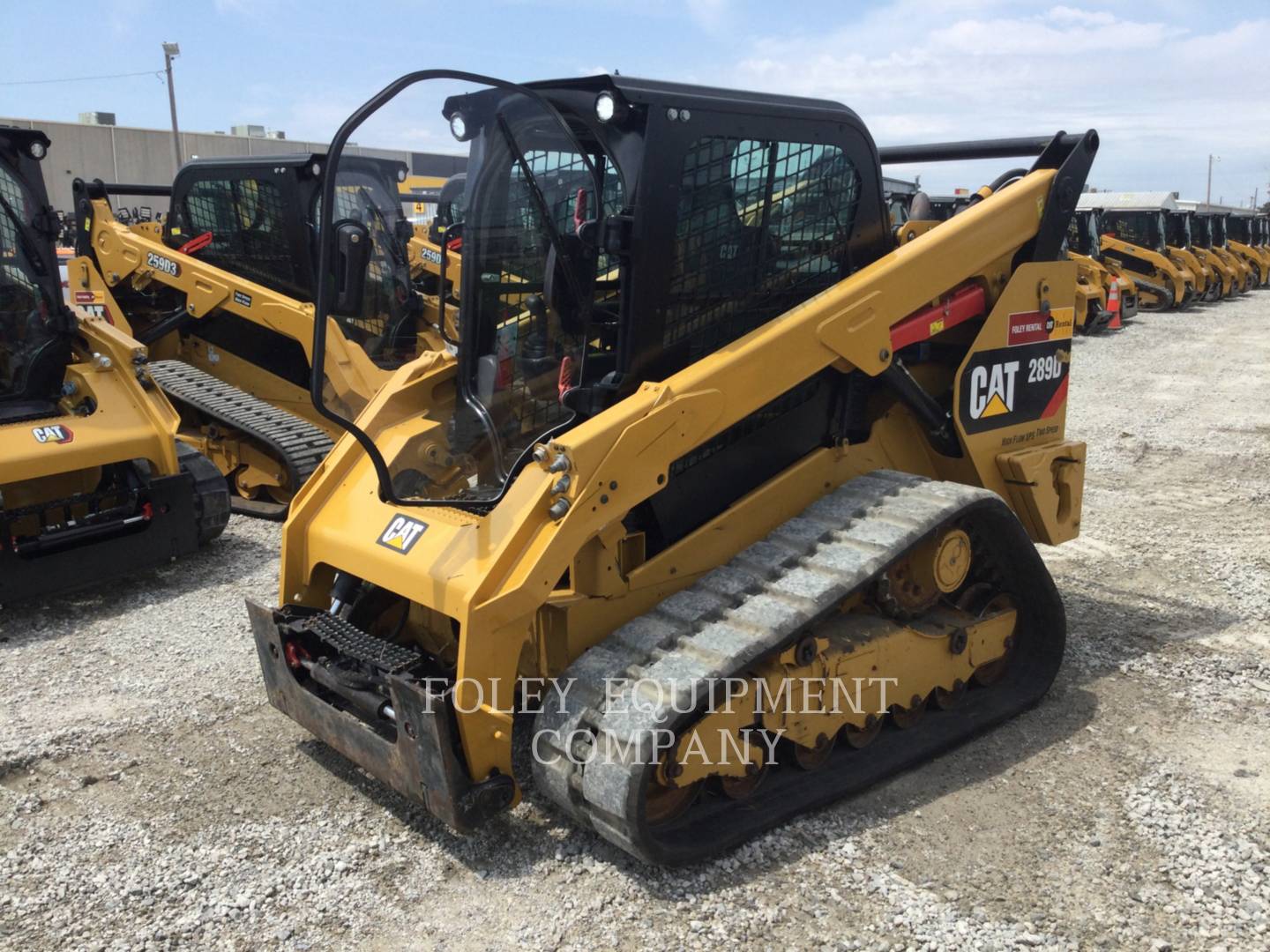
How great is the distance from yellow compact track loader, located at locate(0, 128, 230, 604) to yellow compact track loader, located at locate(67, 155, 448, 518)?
1.01m

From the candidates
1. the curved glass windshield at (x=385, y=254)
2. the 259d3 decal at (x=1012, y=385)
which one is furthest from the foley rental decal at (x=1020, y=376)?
the curved glass windshield at (x=385, y=254)

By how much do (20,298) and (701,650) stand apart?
4987 mm

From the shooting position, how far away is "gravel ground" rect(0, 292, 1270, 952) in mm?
2908

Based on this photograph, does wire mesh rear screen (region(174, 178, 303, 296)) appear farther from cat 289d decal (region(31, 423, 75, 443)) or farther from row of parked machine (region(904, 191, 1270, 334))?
row of parked machine (region(904, 191, 1270, 334))

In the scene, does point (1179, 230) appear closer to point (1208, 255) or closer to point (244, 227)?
point (1208, 255)

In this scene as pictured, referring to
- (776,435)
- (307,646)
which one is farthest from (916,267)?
(307,646)

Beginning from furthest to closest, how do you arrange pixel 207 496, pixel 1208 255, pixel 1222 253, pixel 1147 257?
pixel 1222 253
pixel 1208 255
pixel 1147 257
pixel 207 496

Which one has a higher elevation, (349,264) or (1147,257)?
(349,264)

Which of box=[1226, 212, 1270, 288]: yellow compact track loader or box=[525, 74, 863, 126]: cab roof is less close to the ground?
box=[525, 74, 863, 126]: cab roof

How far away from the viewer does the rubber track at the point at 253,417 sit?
22.8 ft

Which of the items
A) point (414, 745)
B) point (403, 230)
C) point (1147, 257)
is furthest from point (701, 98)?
point (1147, 257)

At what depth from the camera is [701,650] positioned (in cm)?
312

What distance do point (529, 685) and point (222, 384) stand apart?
5208 mm

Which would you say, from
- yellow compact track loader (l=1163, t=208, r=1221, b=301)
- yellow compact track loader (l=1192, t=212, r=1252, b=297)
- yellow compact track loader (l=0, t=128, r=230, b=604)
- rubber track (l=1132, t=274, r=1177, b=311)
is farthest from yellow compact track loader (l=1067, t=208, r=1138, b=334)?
yellow compact track loader (l=0, t=128, r=230, b=604)
